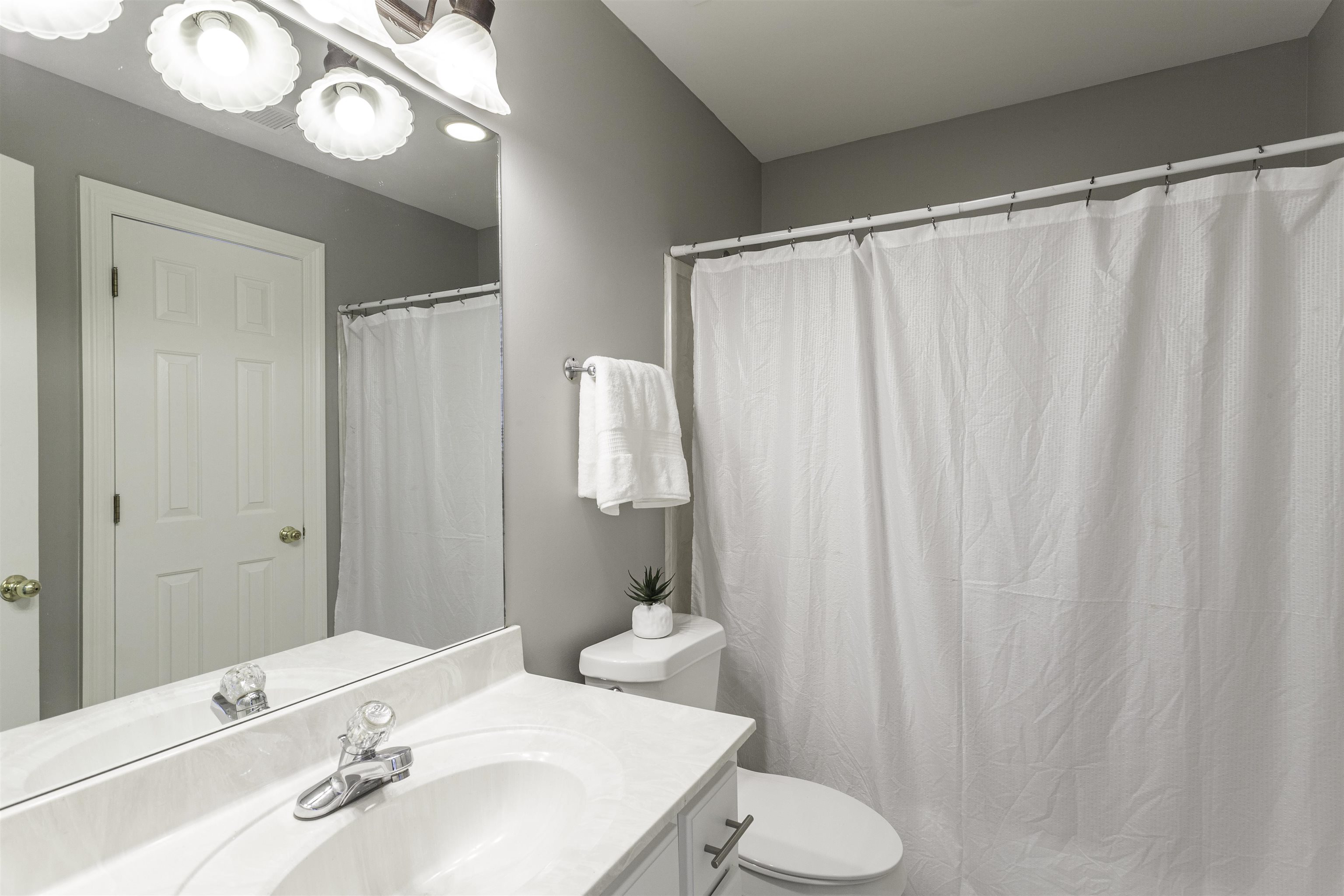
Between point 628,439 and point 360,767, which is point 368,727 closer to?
point 360,767

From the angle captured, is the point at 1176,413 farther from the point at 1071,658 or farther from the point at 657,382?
the point at 657,382

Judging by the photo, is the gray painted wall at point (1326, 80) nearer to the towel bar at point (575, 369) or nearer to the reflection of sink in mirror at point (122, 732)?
the towel bar at point (575, 369)

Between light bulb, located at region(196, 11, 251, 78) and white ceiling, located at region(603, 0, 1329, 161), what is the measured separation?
3.63 feet

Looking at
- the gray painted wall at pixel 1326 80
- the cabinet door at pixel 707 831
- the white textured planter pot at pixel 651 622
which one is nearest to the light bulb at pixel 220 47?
the cabinet door at pixel 707 831

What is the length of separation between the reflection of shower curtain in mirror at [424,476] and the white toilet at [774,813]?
0.37m

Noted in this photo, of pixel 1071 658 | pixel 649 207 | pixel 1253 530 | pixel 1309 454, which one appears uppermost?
pixel 649 207

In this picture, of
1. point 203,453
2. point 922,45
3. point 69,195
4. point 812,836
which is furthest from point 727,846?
point 922,45

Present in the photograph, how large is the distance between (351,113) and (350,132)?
0.10 ft

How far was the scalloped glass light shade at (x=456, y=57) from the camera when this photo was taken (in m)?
1.13

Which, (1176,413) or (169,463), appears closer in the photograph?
(169,463)

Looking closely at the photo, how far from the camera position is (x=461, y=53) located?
1148 millimetres

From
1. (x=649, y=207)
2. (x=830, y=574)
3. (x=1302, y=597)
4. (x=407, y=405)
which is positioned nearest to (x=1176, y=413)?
(x=1302, y=597)

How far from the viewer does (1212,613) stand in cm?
152

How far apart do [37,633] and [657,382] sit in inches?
49.9
